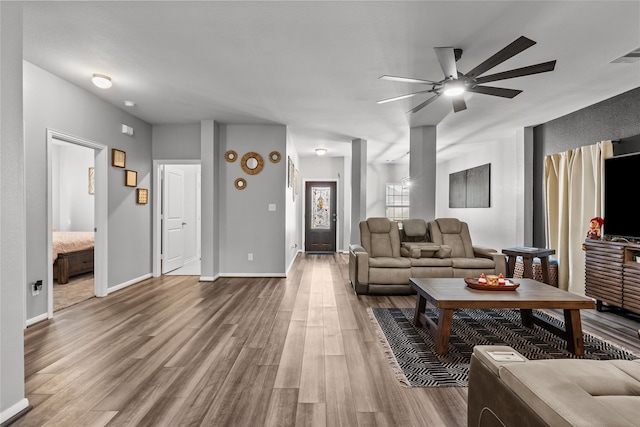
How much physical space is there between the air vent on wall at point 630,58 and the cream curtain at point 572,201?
1.19 metres

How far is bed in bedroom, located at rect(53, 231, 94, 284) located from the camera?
495 cm

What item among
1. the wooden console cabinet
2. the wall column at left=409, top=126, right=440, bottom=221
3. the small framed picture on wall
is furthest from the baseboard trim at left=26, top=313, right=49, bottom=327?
the wooden console cabinet

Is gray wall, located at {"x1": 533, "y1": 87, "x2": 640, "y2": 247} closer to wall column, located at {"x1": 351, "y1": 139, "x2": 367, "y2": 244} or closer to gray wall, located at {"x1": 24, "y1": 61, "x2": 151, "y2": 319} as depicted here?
wall column, located at {"x1": 351, "y1": 139, "x2": 367, "y2": 244}

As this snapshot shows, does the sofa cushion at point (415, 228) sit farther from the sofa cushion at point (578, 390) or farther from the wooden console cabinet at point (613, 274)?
the sofa cushion at point (578, 390)

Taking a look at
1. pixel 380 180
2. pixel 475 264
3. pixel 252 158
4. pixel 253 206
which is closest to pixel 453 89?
pixel 475 264

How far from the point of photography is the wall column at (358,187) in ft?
21.7

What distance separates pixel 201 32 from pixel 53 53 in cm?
154

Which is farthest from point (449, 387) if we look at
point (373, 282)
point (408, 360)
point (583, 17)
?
point (583, 17)

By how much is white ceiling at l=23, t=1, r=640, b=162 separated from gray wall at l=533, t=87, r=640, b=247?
160mm

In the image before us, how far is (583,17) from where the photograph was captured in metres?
2.44

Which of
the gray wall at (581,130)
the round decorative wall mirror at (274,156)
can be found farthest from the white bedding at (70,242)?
the gray wall at (581,130)

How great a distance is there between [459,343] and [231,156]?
4.34m

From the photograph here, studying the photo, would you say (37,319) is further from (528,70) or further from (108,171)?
(528,70)

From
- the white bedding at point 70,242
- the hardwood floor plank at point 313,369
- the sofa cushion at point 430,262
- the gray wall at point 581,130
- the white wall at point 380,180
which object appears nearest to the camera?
the hardwood floor plank at point 313,369
